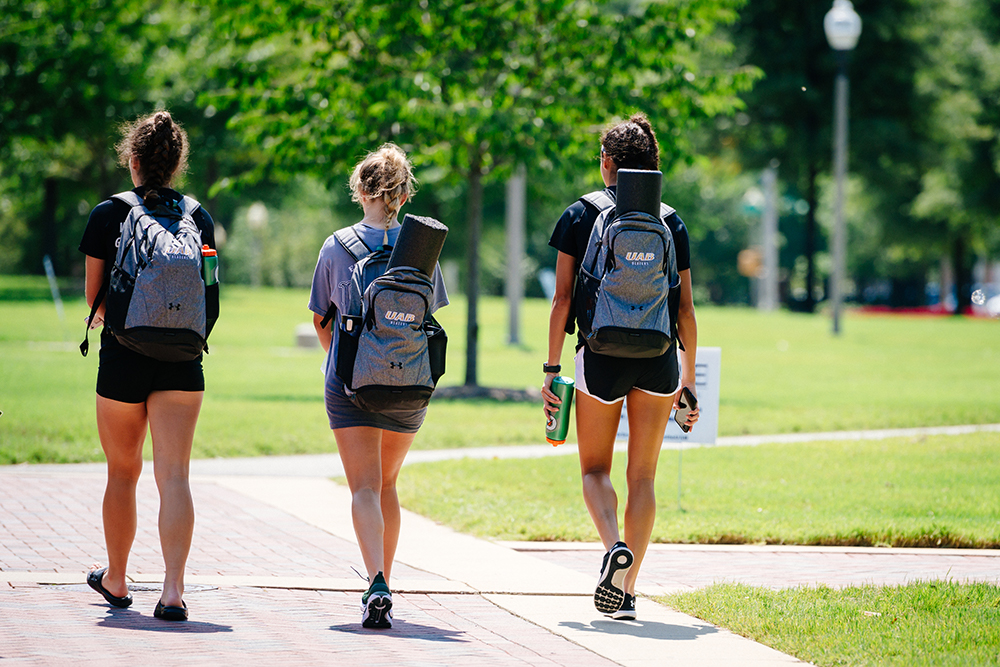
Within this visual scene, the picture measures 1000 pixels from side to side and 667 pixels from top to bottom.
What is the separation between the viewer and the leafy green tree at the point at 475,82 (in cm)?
1388

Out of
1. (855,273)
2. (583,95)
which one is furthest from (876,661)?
(855,273)

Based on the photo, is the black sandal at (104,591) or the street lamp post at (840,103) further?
the street lamp post at (840,103)

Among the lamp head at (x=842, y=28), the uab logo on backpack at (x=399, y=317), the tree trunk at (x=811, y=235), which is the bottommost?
the uab logo on backpack at (x=399, y=317)

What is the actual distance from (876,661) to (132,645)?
2.68 metres

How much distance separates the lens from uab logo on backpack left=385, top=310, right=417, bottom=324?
15.2 ft

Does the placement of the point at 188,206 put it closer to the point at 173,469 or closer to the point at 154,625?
the point at 173,469

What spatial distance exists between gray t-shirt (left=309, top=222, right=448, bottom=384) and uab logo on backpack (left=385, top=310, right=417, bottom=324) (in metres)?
0.15

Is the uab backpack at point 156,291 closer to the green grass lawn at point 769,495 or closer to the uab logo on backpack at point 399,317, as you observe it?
the uab logo on backpack at point 399,317

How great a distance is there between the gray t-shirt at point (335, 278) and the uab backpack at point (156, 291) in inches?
18.1

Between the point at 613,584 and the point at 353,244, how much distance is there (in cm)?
176

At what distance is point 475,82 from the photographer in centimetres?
1497

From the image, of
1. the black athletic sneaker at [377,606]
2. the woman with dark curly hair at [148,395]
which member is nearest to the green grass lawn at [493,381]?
the woman with dark curly hair at [148,395]

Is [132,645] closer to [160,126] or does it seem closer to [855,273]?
[160,126]

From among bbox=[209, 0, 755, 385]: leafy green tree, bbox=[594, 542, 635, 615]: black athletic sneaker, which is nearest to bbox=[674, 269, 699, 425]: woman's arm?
bbox=[594, 542, 635, 615]: black athletic sneaker
